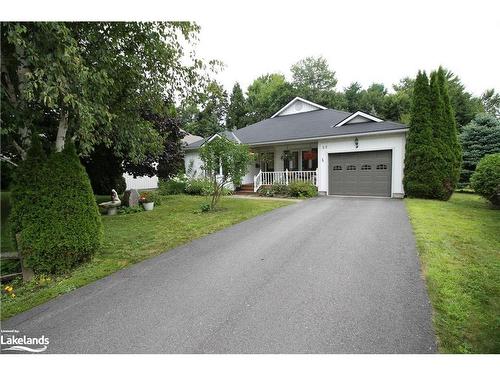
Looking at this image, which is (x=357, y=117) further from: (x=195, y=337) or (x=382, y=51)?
(x=195, y=337)

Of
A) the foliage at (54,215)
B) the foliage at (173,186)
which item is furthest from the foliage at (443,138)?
the foliage at (173,186)

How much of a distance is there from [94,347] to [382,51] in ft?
19.1

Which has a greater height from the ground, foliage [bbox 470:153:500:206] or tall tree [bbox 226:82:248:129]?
tall tree [bbox 226:82:248:129]

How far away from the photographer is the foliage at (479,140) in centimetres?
1435

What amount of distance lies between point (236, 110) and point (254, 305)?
36146 mm

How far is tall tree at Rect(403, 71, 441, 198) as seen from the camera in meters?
10.8

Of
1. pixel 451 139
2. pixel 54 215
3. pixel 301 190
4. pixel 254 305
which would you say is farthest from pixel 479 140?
pixel 54 215

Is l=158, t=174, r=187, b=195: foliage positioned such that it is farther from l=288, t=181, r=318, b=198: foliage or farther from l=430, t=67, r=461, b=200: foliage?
l=430, t=67, r=461, b=200: foliage

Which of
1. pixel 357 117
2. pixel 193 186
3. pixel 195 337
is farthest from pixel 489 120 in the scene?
pixel 195 337

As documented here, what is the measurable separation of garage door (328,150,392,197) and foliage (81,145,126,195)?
1028cm

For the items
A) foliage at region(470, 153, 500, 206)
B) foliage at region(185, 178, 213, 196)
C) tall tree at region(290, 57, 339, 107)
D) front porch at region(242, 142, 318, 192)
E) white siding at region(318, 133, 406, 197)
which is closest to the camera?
foliage at region(470, 153, 500, 206)

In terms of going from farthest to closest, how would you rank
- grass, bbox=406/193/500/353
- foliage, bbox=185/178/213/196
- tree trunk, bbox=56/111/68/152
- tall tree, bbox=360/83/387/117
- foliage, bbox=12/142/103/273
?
tall tree, bbox=360/83/387/117, foliage, bbox=185/178/213/196, tree trunk, bbox=56/111/68/152, foliage, bbox=12/142/103/273, grass, bbox=406/193/500/353

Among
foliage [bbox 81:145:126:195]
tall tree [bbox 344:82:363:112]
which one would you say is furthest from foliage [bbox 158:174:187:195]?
tall tree [bbox 344:82:363:112]

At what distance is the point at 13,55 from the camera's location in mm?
4523
